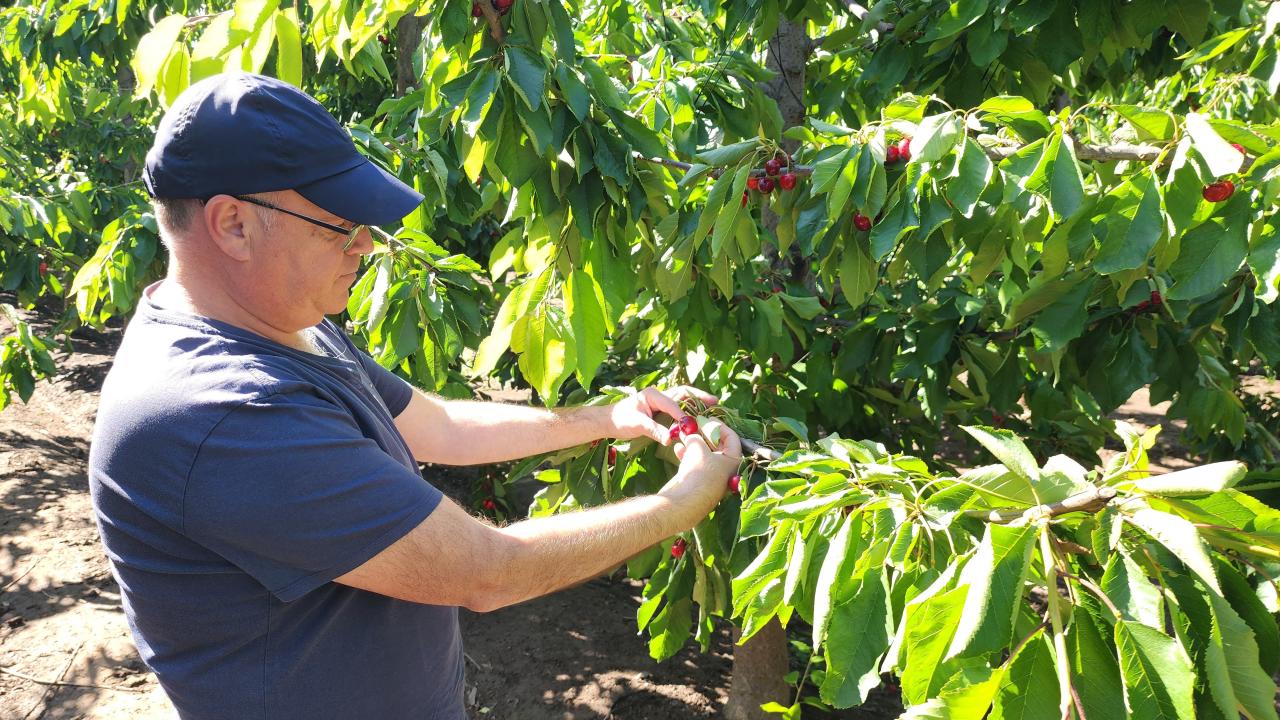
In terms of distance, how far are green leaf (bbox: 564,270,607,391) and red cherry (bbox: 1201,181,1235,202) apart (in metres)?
1.19

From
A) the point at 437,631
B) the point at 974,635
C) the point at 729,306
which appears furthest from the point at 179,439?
the point at 729,306

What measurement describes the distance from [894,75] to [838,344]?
1017 millimetres

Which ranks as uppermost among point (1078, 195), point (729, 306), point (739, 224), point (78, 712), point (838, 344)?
point (1078, 195)

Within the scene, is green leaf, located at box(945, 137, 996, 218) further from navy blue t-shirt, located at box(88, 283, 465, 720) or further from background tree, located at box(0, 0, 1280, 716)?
navy blue t-shirt, located at box(88, 283, 465, 720)

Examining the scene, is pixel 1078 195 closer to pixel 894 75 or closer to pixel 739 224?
pixel 739 224

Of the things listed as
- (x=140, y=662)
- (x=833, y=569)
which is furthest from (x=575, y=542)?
(x=140, y=662)

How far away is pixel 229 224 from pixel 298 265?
0.13 m

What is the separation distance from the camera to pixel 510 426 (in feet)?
7.65

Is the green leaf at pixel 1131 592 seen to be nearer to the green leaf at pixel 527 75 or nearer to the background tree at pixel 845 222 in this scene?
the background tree at pixel 845 222

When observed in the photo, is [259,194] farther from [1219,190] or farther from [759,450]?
[1219,190]

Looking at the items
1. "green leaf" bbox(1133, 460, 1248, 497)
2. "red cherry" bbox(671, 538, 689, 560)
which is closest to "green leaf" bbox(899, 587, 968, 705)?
"green leaf" bbox(1133, 460, 1248, 497)

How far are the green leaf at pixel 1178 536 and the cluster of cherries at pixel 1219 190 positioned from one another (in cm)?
76

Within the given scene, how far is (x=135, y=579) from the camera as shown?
1.41m

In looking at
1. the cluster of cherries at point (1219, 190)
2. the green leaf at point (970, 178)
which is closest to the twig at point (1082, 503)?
the green leaf at point (970, 178)
